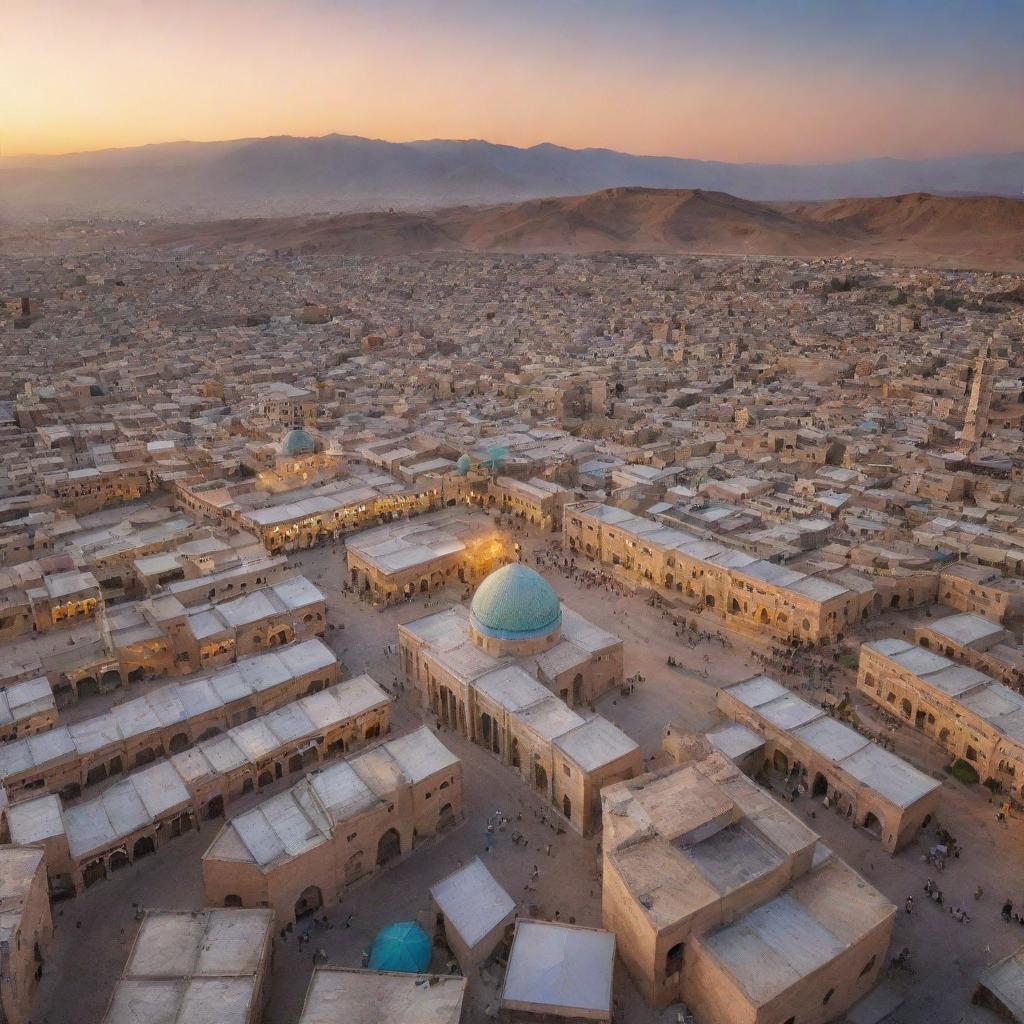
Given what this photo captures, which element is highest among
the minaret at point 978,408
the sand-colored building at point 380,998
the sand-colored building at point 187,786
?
the minaret at point 978,408

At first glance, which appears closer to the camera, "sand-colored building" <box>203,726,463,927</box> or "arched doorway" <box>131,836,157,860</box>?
"sand-colored building" <box>203,726,463,927</box>

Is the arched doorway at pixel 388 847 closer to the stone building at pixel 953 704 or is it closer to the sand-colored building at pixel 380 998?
the sand-colored building at pixel 380 998

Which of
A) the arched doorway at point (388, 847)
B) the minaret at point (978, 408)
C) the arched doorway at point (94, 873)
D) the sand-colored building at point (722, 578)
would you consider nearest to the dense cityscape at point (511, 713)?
the arched doorway at point (94, 873)

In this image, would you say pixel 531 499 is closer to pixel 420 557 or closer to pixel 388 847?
pixel 420 557

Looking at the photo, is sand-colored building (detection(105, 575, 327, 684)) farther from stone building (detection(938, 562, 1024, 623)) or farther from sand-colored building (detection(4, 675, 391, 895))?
stone building (detection(938, 562, 1024, 623))

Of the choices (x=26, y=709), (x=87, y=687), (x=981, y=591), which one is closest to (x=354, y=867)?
(x=26, y=709)

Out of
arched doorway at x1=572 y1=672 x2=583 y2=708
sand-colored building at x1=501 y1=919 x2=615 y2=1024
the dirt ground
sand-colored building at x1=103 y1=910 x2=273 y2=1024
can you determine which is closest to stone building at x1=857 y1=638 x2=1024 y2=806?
the dirt ground
